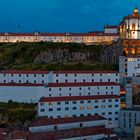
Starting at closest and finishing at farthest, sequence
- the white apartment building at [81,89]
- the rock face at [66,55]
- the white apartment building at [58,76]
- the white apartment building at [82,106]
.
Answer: the white apartment building at [82,106], the white apartment building at [81,89], the white apartment building at [58,76], the rock face at [66,55]

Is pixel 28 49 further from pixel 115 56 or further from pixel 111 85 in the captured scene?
pixel 111 85

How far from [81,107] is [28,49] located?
30290 millimetres

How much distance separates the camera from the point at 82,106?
4178cm

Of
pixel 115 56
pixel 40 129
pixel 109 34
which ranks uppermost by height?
pixel 109 34

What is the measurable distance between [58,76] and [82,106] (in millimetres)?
7041

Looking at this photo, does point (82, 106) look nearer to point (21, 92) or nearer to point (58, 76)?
point (58, 76)

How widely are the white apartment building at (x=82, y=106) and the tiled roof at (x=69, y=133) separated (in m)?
4.43

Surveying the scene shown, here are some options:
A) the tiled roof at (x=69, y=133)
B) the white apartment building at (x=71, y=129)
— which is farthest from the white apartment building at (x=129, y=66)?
the tiled roof at (x=69, y=133)

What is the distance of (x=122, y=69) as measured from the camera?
51344 mm

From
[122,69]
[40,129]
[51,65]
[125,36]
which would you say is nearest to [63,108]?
[40,129]

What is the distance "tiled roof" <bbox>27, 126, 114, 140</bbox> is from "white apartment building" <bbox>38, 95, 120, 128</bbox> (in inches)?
174

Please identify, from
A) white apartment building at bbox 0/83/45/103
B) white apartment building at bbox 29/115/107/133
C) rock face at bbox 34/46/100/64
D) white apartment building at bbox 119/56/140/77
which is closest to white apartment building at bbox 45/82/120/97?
white apartment building at bbox 0/83/45/103

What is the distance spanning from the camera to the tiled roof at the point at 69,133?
33844mm

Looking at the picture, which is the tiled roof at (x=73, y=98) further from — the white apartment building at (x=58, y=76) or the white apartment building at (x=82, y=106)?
the white apartment building at (x=58, y=76)
